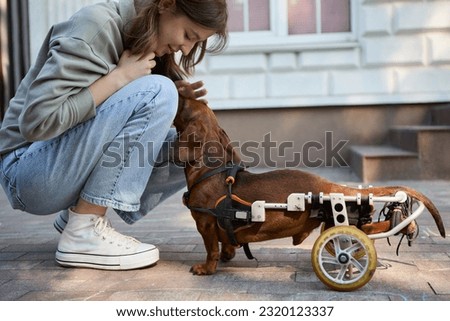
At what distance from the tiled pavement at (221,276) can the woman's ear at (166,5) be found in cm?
95

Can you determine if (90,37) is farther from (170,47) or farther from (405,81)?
(405,81)

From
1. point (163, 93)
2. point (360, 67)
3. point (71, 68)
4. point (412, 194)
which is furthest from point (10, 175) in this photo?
point (360, 67)

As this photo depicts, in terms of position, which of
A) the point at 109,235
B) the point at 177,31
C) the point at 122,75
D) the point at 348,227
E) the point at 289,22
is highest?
the point at 289,22

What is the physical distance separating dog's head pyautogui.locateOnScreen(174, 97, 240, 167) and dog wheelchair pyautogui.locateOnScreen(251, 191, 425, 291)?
0.81ft

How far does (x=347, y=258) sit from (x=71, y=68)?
3.65ft

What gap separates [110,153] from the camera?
7.41ft

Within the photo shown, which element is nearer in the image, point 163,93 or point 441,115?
Answer: point 163,93

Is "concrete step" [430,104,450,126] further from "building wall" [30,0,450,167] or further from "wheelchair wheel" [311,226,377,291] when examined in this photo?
"wheelchair wheel" [311,226,377,291]

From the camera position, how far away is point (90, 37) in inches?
85.3

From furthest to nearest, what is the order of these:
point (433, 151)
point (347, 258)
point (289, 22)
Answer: point (289, 22)
point (433, 151)
point (347, 258)

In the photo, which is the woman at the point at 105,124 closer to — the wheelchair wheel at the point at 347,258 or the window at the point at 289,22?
the wheelchair wheel at the point at 347,258

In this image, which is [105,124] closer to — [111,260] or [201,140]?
[201,140]

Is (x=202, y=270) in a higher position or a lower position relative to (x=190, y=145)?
lower
